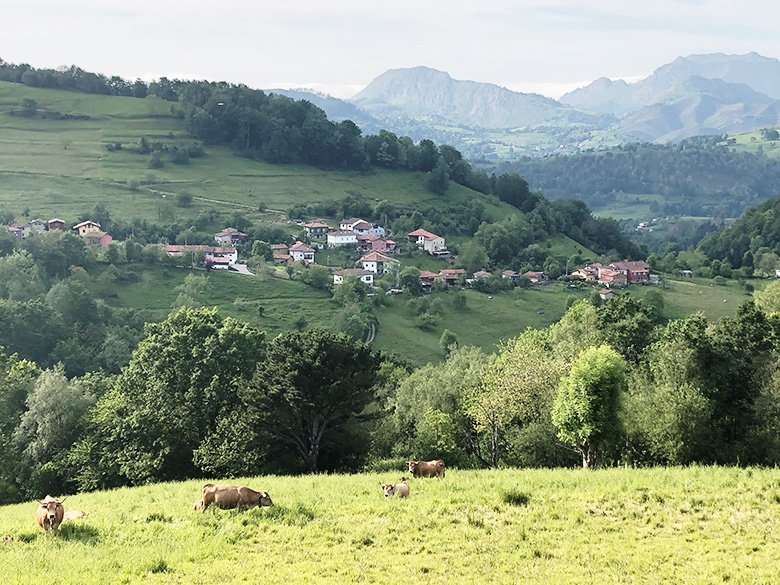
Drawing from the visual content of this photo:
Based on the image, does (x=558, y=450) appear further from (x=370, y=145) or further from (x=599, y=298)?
(x=370, y=145)

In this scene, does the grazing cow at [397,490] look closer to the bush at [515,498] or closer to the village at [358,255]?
the bush at [515,498]

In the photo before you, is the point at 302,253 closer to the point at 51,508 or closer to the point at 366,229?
the point at 366,229

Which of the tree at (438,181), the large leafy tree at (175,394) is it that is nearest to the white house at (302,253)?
the tree at (438,181)

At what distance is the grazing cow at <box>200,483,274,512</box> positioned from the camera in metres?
19.2

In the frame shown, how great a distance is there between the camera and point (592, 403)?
28.5 metres

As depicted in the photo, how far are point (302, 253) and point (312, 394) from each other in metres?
89.6

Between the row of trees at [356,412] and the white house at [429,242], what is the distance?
9393 cm

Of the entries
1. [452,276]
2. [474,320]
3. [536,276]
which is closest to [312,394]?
[474,320]

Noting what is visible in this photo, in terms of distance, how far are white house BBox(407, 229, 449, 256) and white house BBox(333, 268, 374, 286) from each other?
21.5m

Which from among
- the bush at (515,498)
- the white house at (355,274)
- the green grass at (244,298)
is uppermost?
the bush at (515,498)

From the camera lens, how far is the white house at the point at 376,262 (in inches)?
4668

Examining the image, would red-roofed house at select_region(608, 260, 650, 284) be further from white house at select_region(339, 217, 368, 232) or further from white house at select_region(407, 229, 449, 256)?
white house at select_region(339, 217, 368, 232)

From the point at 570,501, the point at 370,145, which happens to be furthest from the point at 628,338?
the point at 370,145

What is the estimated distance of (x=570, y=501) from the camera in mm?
19062
